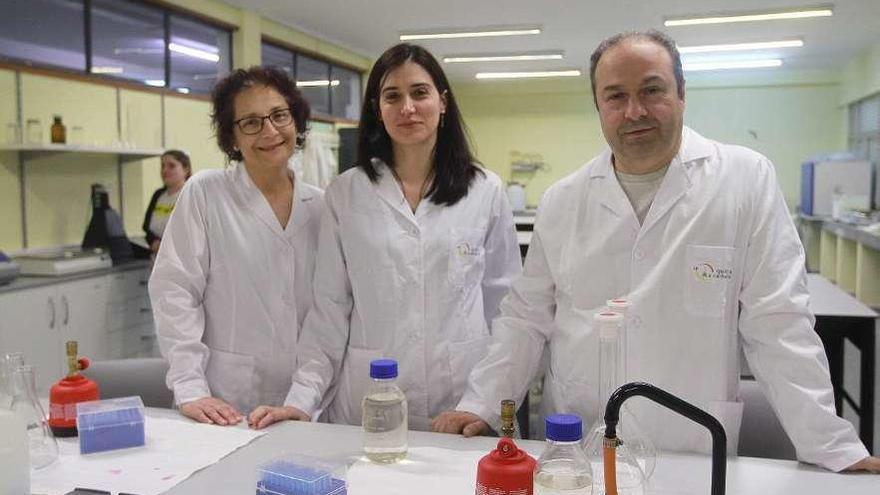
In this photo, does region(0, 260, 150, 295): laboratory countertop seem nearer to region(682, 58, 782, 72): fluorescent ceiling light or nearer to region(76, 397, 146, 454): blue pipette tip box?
region(76, 397, 146, 454): blue pipette tip box

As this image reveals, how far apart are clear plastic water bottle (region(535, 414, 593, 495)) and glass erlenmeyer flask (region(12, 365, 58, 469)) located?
0.94 m

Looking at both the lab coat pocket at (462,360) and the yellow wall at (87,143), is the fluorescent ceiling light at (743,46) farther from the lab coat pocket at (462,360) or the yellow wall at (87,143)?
the lab coat pocket at (462,360)

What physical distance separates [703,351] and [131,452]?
3.78 ft

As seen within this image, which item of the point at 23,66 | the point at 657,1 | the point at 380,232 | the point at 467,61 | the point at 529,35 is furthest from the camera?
the point at 467,61

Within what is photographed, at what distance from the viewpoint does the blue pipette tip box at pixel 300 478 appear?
3.67 ft

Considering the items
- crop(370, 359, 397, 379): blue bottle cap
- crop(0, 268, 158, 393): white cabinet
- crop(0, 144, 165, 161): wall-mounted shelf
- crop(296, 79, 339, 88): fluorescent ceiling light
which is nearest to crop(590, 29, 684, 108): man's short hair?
crop(370, 359, 397, 379): blue bottle cap

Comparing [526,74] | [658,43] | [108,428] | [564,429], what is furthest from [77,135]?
[526,74]

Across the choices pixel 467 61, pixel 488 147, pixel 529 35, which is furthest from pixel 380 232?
pixel 488 147

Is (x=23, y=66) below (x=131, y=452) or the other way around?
the other way around

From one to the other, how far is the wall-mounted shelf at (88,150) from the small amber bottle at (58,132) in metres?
0.07

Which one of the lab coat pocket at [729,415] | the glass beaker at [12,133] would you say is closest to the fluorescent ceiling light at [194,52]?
the glass beaker at [12,133]

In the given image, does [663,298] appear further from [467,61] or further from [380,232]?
[467,61]

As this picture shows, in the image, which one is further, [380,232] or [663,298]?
[380,232]

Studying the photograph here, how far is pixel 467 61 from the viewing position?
922 cm
